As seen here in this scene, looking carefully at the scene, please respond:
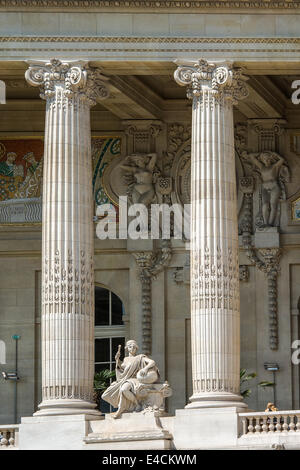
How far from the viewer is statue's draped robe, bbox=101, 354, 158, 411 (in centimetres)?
5519

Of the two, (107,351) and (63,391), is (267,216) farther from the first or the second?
(63,391)

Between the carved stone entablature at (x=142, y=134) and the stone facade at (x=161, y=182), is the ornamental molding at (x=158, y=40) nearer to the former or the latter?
the stone facade at (x=161, y=182)

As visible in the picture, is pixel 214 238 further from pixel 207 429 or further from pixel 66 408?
pixel 66 408

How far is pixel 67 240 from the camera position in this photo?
5616 centimetres

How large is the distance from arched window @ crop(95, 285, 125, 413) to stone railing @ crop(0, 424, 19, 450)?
368 inches

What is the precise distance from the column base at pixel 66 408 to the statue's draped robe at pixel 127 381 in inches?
25.0

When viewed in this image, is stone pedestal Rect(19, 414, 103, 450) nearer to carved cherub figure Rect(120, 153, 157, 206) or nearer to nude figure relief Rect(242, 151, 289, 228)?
carved cherub figure Rect(120, 153, 157, 206)

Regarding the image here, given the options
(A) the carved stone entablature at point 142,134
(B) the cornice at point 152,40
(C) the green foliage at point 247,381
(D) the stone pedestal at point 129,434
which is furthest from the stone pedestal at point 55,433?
(A) the carved stone entablature at point 142,134

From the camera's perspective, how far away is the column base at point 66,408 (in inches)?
2164

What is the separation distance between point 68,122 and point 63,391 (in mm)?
8111

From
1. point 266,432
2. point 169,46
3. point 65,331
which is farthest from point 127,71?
point 266,432

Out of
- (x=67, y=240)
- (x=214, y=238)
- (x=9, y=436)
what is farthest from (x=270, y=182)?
(x=9, y=436)

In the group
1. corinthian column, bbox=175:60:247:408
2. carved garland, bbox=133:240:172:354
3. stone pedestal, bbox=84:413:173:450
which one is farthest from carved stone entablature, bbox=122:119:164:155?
stone pedestal, bbox=84:413:173:450

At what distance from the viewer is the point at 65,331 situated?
55562 millimetres
